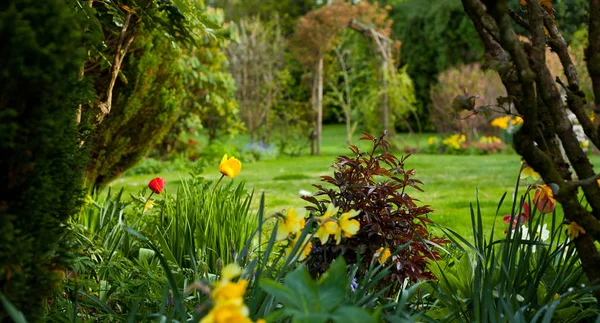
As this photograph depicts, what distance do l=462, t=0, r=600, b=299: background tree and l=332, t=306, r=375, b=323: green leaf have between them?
642 mm

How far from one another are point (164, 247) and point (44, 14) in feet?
4.99

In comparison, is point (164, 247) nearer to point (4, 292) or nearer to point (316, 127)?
point (4, 292)

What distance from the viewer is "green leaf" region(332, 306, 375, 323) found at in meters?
1.05

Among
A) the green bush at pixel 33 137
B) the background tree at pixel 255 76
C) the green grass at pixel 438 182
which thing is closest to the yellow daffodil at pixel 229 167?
the green bush at pixel 33 137

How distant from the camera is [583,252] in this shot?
5.42 ft

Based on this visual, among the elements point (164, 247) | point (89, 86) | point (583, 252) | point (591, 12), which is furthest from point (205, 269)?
point (591, 12)

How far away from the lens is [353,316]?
1.06 meters

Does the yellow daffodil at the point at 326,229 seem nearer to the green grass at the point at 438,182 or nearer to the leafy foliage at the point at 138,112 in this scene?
the green grass at the point at 438,182

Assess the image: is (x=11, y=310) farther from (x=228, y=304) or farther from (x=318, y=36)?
(x=318, y=36)

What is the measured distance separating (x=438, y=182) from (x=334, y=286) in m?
6.74

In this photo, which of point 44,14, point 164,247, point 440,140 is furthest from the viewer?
point 440,140

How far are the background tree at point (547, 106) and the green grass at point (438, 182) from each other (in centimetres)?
210

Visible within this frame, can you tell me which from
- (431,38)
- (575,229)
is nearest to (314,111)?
(431,38)

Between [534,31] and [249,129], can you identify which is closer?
[534,31]
